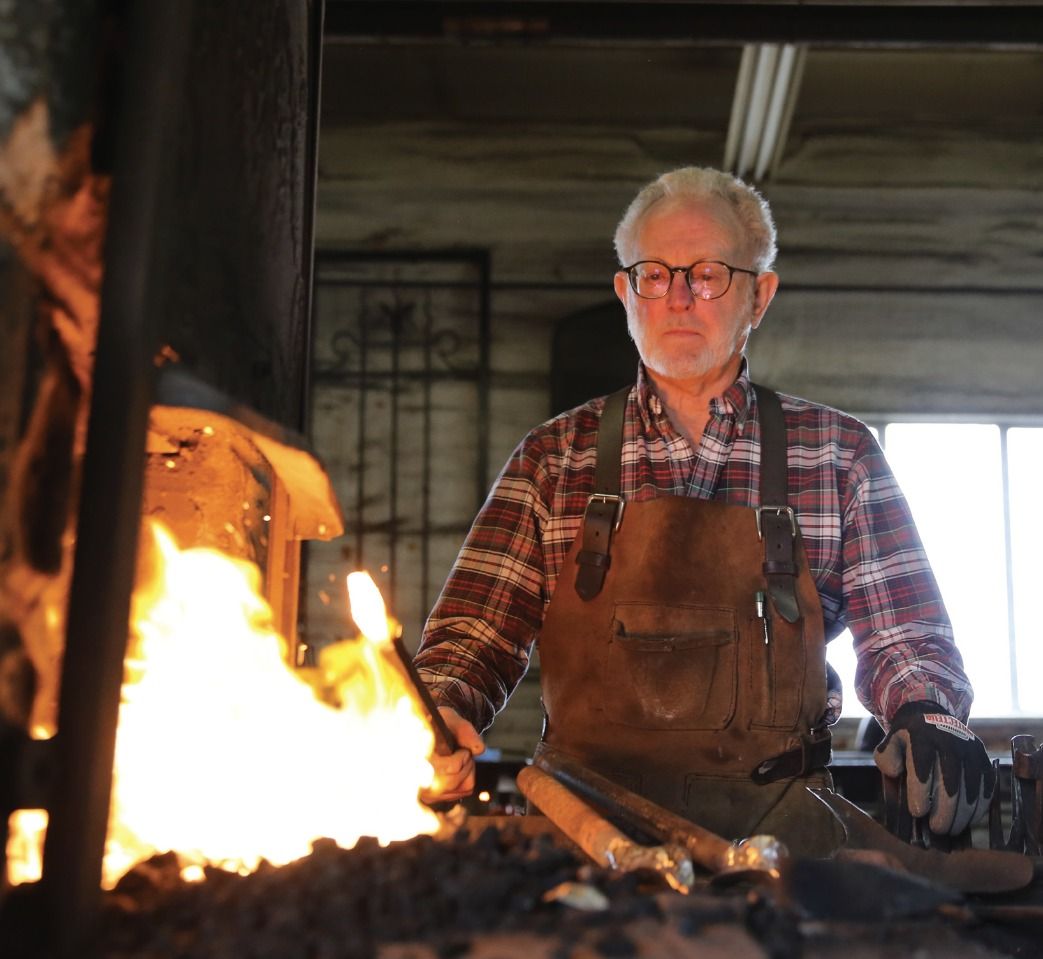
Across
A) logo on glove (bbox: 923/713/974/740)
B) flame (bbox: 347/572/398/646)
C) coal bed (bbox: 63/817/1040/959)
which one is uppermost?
flame (bbox: 347/572/398/646)

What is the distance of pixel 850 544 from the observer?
2197 mm

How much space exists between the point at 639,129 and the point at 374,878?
14.6 feet

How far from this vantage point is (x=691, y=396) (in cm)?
235

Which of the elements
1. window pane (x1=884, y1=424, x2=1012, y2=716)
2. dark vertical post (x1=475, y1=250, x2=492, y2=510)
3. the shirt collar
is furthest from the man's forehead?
window pane (x1=884, y1=424, x2=1012, y2=716)

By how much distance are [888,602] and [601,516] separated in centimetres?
56

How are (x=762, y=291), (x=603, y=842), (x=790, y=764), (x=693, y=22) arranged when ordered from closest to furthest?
(x=603, y=842) < (x=790, y=764) < (x=762, y=291) < (x=693, y=22)

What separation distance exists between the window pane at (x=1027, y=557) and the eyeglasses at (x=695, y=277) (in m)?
3.05

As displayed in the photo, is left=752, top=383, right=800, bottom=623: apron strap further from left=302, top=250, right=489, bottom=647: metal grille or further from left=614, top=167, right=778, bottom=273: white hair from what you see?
left=302, top=250, right=489, bottom=647: metal grille

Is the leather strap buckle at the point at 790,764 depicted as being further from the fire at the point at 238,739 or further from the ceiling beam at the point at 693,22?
the ceiling beam at the point at 693,22

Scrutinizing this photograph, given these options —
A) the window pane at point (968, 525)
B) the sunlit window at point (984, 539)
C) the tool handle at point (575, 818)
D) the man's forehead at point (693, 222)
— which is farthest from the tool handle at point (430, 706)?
the window pane at point (968, 525)

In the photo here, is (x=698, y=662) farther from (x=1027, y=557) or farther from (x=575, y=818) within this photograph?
(x=1027, y=557)

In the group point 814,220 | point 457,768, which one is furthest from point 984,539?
point 457,768

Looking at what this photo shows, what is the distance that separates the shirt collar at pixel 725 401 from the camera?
231cm

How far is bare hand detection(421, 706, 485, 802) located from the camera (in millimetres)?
1705
